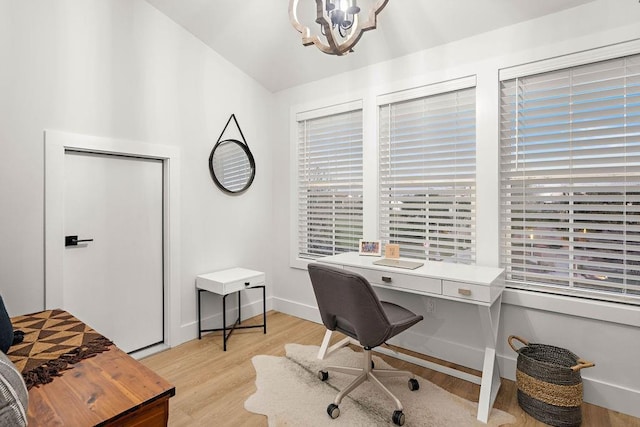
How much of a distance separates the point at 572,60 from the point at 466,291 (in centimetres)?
163

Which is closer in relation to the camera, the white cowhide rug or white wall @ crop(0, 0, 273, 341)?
the white cowhide rug

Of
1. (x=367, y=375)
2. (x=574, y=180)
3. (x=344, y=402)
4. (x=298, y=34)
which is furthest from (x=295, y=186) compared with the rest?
(x=574, y=180)

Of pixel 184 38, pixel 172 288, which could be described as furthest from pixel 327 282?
pixel 184 38

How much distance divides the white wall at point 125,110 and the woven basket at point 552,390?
2626 mm

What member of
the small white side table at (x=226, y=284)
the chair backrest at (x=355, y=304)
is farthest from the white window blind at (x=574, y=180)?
the small white side table at (x=226, y=284)

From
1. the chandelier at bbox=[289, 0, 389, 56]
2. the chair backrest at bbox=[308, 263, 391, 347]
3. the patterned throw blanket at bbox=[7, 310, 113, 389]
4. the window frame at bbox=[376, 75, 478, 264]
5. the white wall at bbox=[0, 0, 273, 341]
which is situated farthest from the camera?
the window frame at bbox=[376, 75, 478, 264]

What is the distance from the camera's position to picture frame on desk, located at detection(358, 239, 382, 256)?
2.87 metres

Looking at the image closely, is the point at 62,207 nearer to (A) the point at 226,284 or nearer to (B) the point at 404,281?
(A) the point at 226,284

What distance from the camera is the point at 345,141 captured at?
10.9ft

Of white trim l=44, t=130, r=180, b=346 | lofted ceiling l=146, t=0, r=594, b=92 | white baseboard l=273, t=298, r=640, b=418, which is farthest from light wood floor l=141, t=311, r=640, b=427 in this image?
lofted ceiling l=146, t=0, r=594, b=92

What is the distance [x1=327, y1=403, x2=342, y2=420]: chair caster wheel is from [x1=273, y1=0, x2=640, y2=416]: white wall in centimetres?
111

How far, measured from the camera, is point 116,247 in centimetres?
268

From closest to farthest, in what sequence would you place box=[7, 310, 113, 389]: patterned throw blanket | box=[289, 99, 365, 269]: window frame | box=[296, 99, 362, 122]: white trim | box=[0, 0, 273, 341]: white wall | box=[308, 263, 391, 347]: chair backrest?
1. box=[7, 310, 113, 389]: patterned throw blanket
2. box=[308, 263, 391, 347]: chair backrest
3. box=[0, 0, 273, 341]: white wall
4. box=[296, 99, 362, 122]: white trim
5. box=[289, 99, 365, 269]: window frame

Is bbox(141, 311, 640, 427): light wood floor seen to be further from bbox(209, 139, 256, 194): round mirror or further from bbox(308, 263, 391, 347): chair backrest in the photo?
bbox(209, 139, 256, 194): round mirror
